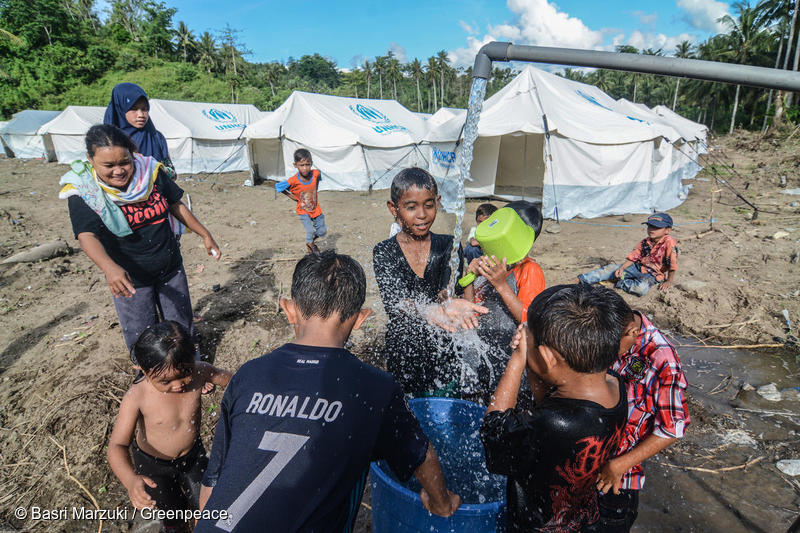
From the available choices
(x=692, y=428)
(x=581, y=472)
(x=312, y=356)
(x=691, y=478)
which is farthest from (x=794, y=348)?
(x=312, y=356)

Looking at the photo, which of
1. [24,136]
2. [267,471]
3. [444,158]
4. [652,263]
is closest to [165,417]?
[267,471]

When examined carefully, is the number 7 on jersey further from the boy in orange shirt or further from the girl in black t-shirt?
the boy in orange shirt

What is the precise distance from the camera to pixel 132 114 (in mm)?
3150

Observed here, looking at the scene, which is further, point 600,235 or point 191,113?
point 191,113

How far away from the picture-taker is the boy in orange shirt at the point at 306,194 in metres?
5.68

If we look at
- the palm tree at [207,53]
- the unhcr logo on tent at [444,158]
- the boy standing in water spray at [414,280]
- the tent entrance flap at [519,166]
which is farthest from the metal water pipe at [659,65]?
the palm tree at [207,53]

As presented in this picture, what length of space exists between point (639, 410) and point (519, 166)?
1501 cm

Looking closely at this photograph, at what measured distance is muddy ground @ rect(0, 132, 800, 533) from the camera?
224cm

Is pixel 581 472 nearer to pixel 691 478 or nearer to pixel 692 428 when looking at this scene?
pixel 691 478

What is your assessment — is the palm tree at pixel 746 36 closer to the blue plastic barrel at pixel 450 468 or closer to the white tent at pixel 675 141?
the white tent at pixel 675 141

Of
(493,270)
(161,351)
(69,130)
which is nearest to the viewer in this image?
(161,351)

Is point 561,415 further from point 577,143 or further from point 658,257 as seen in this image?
point 577,143

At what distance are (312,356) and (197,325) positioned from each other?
11.5 ft

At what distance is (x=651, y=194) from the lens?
33.6ft
